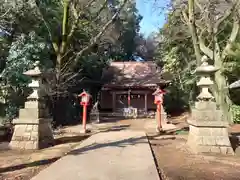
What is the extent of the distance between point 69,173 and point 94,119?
1567 cm

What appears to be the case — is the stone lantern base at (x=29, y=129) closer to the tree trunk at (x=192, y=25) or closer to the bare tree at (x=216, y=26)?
the tree trunk at (x=192, y=25)

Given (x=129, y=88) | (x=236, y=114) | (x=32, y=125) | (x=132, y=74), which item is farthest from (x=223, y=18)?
(x=132, y=74)

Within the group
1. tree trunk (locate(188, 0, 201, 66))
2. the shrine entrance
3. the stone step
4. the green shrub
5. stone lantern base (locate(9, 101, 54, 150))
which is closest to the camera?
stone lantern base (locate(9, 101, 54, 150))

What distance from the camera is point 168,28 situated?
22562mm

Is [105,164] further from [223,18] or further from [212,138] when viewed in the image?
[223,18]

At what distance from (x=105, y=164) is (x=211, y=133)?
367 cm

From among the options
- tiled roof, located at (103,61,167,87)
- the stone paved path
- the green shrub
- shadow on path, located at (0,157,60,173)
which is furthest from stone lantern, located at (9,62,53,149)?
tiled roof, located at (103,61,167,87)

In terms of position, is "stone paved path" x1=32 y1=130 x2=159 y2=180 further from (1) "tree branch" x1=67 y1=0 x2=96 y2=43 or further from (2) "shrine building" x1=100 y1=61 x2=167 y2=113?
(2) "shrine building" x1=100 y1=61 x2=167 y2=113

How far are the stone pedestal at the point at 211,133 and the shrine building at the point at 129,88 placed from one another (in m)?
16.7

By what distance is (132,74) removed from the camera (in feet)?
98.8

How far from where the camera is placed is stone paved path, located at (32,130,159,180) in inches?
216

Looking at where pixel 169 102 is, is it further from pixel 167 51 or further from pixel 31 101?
pixel 31 101

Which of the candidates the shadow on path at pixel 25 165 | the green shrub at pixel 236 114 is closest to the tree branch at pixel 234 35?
the green shrub at pixel 236 114

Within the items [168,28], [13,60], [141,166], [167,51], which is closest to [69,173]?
[141,166]
